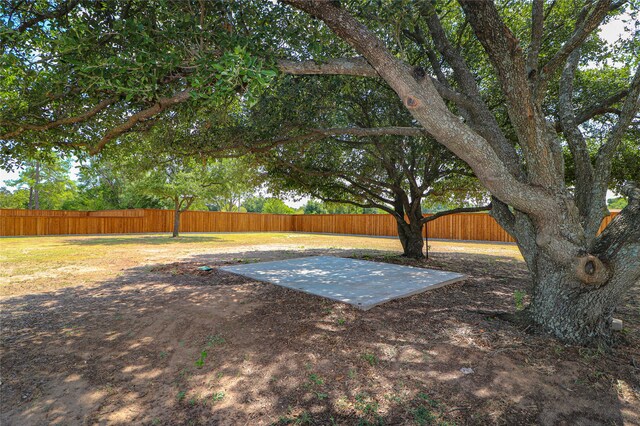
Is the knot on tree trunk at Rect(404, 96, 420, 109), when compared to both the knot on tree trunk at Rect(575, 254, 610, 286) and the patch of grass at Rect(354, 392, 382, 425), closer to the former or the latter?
the knot on tree trunk at Rect(575, 254, 610, 286)

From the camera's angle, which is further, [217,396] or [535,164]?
[535,164]

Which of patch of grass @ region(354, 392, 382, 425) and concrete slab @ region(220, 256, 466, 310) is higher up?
concrete slab @ region(220, 256, 466, 310)

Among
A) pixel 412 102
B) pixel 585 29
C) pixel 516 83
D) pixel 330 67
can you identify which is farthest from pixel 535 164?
pixel 330 67

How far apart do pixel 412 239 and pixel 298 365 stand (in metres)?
7.57

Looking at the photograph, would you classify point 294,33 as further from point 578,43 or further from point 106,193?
point 106,193

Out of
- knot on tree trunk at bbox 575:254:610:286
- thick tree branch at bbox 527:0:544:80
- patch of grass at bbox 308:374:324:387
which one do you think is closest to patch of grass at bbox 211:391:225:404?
patch of grass at bbox 308:374:324:387

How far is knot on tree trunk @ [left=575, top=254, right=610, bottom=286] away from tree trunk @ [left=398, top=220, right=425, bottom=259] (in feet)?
21.6

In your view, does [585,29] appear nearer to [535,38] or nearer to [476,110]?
[535,38]

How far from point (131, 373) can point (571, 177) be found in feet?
32.6

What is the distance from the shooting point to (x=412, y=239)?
9.68m

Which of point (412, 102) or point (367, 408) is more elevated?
point (412, 102)

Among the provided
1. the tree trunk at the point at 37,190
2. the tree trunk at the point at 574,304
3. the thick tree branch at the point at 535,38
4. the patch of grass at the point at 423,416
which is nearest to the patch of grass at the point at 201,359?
the patch of grass at the point at 423,416

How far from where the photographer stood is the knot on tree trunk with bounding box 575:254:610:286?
119 inches

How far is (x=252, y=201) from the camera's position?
206 feet
